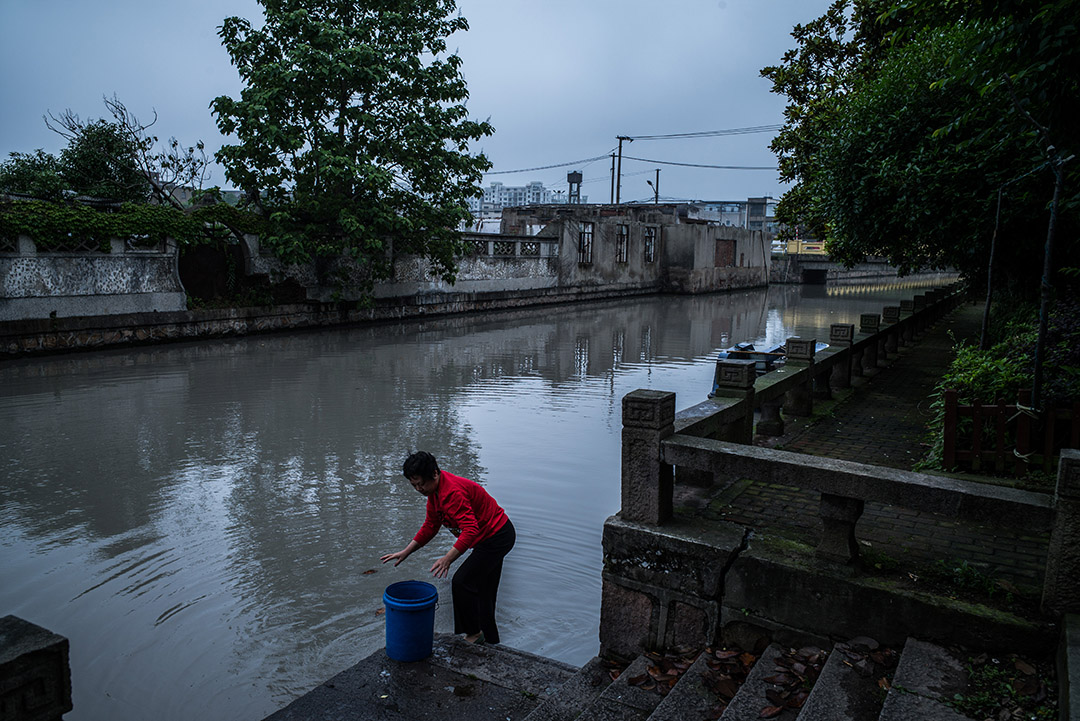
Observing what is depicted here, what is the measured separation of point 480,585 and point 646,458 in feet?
4.78

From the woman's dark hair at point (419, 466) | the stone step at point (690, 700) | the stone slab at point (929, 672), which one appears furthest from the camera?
the woman's dark hair at point (419, 466)

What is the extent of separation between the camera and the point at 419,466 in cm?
462

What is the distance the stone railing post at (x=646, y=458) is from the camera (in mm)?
4504

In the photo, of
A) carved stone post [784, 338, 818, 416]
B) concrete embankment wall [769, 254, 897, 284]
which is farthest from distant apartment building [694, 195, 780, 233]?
carved stone post [784, 338, 818, 416]

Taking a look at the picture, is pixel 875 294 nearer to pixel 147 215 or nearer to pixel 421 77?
pixel 421 77

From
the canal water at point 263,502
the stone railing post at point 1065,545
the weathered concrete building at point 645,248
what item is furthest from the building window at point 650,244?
the stone railing post at point 1065,545

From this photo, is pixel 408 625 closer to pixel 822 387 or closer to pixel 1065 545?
pixel 1065 545

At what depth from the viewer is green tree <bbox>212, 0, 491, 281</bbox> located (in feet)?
63.8

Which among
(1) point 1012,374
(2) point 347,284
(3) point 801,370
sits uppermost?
(2) point 347,284

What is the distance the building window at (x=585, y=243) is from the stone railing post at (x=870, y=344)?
2341 centimetres

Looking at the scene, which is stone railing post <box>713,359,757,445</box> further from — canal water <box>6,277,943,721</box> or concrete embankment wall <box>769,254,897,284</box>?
concrete embankment wall <box>769,254,897,284</box>

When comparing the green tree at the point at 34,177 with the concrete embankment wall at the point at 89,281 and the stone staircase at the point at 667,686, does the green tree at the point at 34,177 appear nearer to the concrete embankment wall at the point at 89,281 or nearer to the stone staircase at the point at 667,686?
the concrete embankment wall at the point at 89,281

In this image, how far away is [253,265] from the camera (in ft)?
69.8

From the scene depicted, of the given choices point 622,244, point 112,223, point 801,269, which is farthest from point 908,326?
point 801,269
